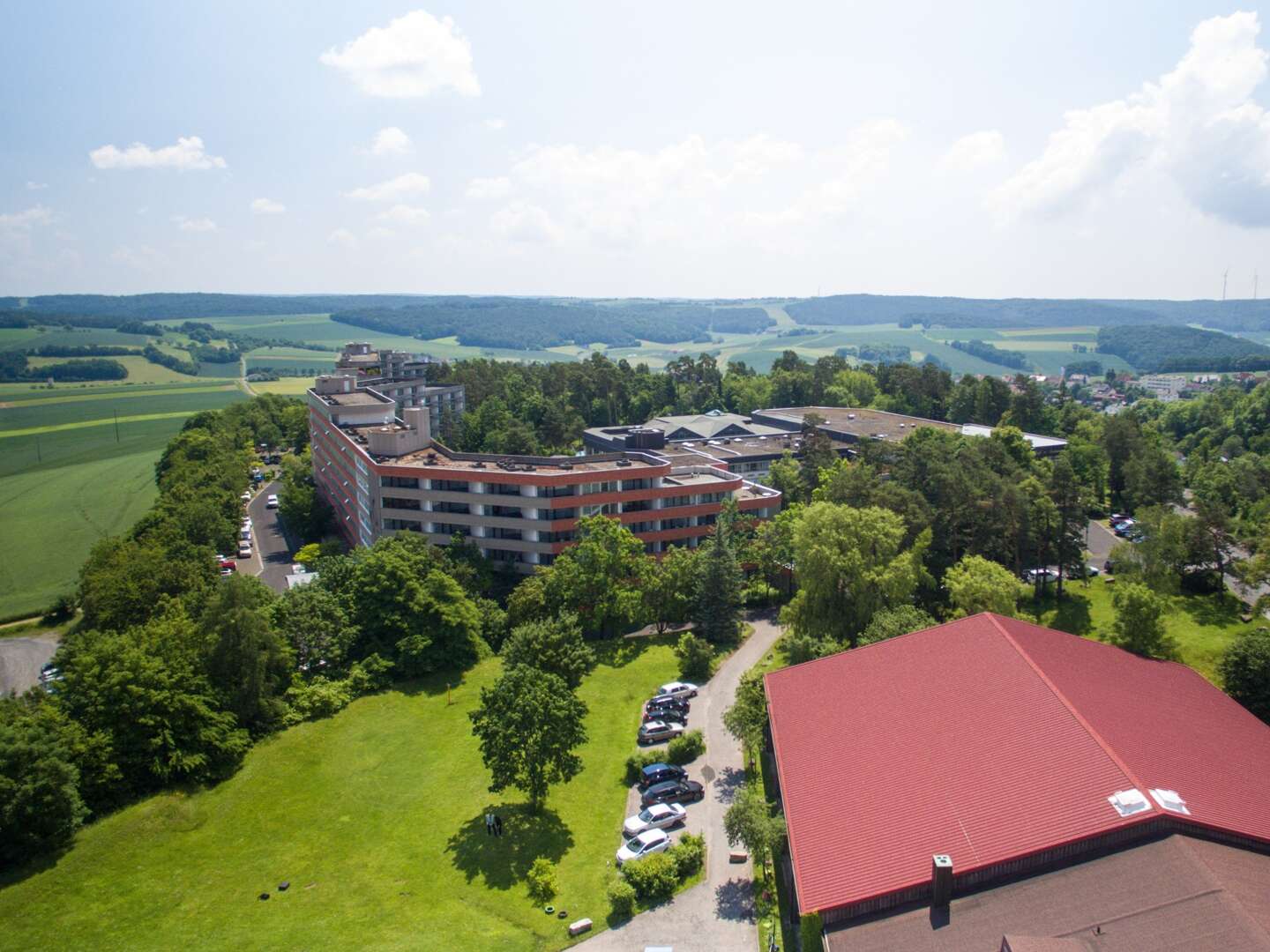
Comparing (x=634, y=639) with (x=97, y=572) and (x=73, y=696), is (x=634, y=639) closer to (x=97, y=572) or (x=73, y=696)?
(x=73, y=696)

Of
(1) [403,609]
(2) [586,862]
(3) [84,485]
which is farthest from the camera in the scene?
(3) [84,485]

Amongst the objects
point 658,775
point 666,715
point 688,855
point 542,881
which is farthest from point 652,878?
point 666,715

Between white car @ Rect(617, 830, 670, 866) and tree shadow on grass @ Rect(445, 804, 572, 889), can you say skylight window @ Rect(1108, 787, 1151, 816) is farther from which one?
tree shadow on grass @ Rect(445, 804, 572, 889)

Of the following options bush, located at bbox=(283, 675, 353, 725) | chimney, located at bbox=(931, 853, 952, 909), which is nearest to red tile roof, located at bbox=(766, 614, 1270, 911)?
chimney, located at bbox=(931, 853, 952, 909)

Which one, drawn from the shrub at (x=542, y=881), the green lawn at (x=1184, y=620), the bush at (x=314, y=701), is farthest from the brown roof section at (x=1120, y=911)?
the bush at (x=314, y=701)

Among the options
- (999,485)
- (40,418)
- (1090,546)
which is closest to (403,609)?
(999,485)

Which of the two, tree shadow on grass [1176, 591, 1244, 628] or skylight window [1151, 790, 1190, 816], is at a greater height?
skylight window [1151, 790, 1190, 816]
